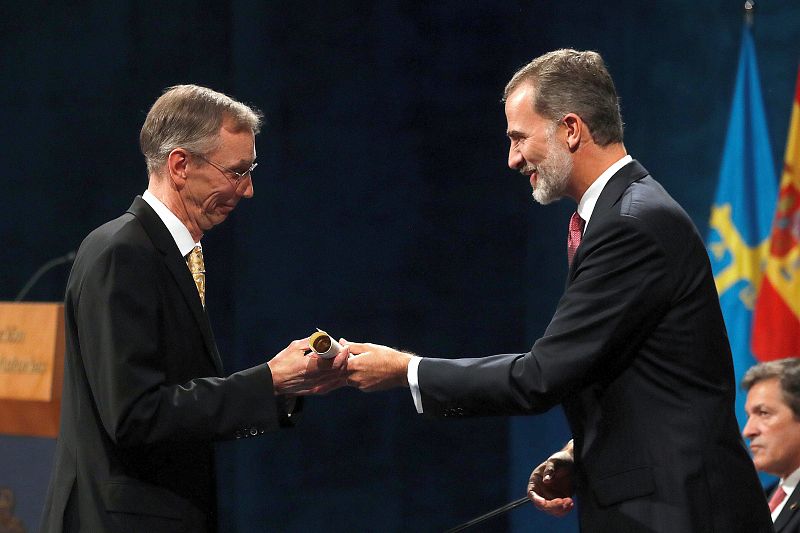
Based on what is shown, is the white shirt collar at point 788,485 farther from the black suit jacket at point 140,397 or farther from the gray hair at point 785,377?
the black suit jacket at point 140,397

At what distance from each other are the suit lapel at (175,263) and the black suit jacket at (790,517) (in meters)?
1.82

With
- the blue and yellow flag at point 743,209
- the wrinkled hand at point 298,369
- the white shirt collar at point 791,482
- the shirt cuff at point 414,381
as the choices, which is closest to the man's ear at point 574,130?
the shirt cuff at point 414,381

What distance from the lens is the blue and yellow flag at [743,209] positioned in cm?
415

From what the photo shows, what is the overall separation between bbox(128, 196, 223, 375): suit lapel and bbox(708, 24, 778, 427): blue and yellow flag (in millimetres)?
2454

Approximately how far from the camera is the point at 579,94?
2393 mm

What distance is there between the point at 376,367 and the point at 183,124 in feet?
2.26

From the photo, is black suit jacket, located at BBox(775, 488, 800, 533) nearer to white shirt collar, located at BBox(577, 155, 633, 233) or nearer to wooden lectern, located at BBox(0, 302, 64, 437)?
white shirt collar, located at BBox(577, 155, 633, 233)

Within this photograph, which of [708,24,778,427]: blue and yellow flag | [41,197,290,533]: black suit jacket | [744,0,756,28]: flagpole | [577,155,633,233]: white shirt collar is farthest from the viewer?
[744,0,756,28]: flagpole

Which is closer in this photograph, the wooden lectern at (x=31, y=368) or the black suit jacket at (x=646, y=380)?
the black suit jacket at (x=646, y=380)

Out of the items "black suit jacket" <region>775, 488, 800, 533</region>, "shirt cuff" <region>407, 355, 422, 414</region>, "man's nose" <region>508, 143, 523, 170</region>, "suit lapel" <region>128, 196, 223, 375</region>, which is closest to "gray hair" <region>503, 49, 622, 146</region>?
"man's nose" <region>508, 143, 523, 170</region>

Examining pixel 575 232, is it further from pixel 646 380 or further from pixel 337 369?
pixel 337 369

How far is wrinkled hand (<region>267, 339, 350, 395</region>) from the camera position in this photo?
231 cm

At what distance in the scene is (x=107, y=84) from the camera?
5680 millimetres

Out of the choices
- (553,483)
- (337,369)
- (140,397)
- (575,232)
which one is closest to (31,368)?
(337,369)
